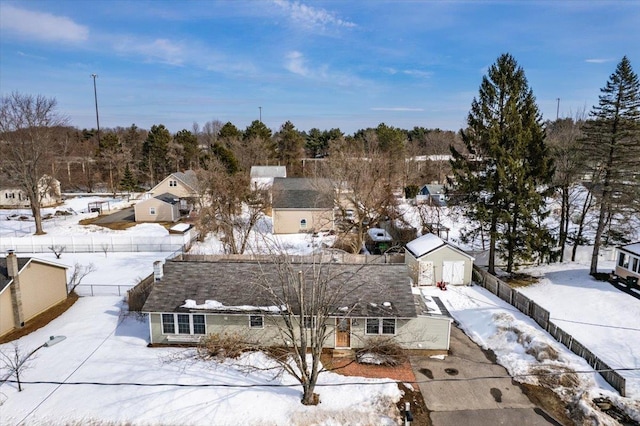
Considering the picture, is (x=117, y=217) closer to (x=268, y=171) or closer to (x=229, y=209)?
(x=268, y=171)

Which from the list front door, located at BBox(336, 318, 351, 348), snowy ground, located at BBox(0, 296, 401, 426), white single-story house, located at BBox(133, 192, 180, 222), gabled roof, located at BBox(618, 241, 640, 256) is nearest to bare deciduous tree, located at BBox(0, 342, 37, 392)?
snowy ground, located at BBox(0, 296, 401, 426)

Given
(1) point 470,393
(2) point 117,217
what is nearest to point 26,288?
(1) point 470,393

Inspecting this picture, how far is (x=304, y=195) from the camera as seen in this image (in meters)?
38.4

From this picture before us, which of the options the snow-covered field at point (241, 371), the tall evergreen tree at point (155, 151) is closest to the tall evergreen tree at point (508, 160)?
the snow-covered field at point (241, 371)

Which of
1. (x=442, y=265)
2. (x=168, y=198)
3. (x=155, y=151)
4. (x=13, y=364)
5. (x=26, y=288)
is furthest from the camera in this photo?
(x=155, y=151)

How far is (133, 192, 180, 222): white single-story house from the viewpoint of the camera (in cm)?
4194

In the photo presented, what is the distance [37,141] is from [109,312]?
25388mm

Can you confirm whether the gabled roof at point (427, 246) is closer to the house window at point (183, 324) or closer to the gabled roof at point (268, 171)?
the house window at point (183, 324)

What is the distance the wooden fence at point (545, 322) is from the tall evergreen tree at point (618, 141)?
8.58m

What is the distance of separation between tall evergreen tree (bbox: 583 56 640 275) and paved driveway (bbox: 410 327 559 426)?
48.1ft

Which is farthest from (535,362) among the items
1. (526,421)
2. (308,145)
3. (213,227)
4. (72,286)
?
(308,145)

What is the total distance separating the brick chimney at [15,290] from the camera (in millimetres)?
18031

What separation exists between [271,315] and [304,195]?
2303 cm

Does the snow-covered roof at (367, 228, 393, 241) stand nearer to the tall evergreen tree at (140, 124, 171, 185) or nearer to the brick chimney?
the brick chimney
